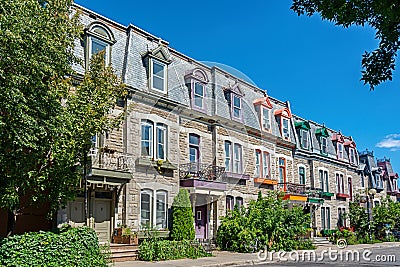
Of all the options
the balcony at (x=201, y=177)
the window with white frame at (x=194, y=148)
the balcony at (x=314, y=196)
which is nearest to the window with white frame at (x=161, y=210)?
the balcony at (x=201, y=177)

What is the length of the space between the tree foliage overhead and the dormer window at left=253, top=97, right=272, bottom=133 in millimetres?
22608

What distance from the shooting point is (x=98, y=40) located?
58.3ft

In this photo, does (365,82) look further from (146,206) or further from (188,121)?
(188,121)

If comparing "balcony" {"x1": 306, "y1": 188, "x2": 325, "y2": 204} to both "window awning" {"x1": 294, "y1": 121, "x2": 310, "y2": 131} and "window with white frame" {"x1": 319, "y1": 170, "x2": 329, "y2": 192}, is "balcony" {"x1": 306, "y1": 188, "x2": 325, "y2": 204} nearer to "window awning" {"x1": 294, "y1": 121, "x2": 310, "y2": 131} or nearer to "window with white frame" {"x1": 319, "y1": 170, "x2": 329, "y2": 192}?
"window with white frame" {"x1": 319, "y1": 170, "x2": 329, "y2": 192}

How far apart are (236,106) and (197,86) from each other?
3578 millimetres

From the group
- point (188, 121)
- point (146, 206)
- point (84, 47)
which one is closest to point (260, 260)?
point (146, 206)

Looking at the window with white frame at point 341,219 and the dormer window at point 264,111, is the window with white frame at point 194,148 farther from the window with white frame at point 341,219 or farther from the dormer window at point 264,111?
the window with white frame at point 341,219

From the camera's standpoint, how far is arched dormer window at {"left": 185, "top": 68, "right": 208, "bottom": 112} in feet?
72.4

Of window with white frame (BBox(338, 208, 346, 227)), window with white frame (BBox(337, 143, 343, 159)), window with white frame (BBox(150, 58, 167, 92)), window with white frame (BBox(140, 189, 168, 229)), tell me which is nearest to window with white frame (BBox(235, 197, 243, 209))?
window with white frame (BBox(140, 189, 168, 229))

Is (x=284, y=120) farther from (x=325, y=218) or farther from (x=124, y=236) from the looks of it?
(x=124, y=236)

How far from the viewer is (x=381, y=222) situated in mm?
33344

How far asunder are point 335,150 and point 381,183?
12.2 metres

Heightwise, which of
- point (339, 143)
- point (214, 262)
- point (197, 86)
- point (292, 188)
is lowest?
point (214, 262)

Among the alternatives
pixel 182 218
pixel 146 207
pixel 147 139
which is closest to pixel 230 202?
pixel 182 218
